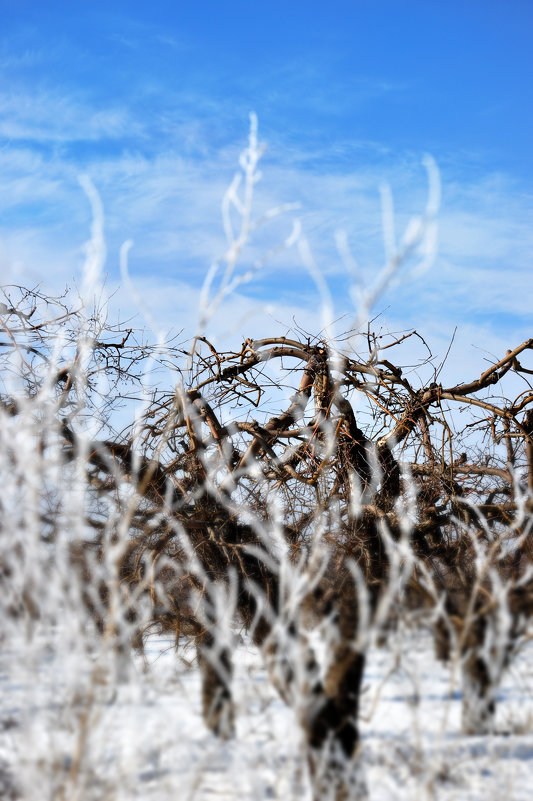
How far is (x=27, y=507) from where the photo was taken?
9.28 feet

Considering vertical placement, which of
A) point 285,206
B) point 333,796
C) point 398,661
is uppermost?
point 285,206

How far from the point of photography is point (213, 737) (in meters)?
3.03

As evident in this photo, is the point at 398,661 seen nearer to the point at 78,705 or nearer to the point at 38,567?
the point at 78,705

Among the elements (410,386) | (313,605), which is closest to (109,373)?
(410,386)

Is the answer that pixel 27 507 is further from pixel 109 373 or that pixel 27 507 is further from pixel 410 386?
pixel 410 386

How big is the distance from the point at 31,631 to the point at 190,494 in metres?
2.37

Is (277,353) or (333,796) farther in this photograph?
(277,353)

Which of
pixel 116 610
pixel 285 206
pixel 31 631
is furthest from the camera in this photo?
pixel 285 206

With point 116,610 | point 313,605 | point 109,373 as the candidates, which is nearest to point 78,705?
point 116,610

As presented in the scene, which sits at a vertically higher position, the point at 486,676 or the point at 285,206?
the point at 285,206

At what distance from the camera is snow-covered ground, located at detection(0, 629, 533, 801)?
8.98 ft

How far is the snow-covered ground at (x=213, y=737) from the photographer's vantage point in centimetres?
274

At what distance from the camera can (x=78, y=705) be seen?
2.85 m

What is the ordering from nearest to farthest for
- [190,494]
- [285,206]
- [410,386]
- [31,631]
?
[31,631] → [285,206] → [190,494] → [410,386]
